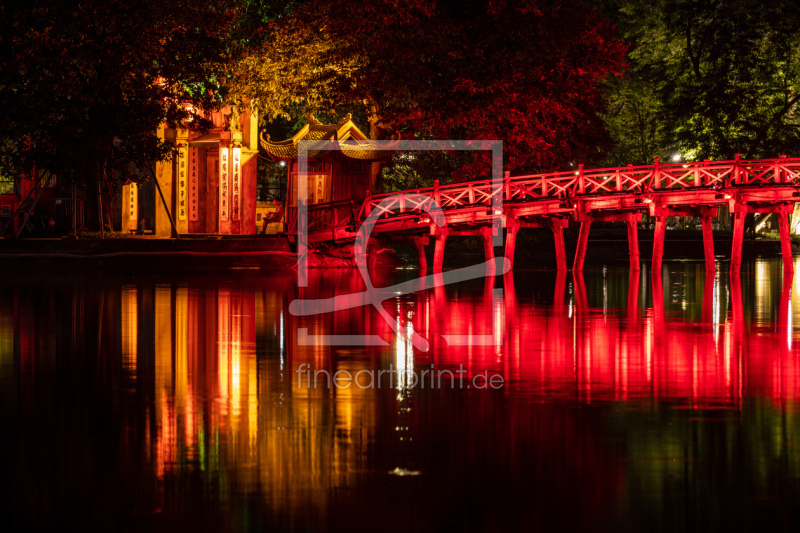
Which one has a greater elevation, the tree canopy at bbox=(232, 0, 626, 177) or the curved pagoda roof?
the tree canopy at bbox=(232, 0, 626, 177)

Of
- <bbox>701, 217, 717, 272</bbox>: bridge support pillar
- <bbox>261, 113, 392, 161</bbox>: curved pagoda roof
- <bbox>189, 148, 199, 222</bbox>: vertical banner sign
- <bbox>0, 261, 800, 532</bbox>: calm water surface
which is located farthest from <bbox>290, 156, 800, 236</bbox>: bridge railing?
<bbox>0, 261, 800, 532</bbox>: calm water surface

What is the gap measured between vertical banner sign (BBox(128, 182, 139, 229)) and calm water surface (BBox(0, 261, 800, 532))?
20.4m

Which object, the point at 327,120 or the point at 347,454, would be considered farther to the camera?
the point at 327,120

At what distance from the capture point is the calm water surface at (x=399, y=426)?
22.1 feet

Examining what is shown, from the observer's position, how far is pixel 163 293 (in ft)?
77.4

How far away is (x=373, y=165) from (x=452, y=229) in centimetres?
445

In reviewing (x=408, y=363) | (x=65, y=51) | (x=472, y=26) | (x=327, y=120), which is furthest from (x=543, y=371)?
(x=327, y=120)

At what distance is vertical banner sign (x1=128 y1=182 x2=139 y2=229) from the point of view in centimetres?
3797

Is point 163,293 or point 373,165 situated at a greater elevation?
point 373,165

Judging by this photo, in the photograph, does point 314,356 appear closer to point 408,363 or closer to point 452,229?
point 408,363

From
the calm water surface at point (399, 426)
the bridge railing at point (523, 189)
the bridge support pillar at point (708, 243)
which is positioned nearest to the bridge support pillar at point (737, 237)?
the bridge support pillar at point (708, 243)

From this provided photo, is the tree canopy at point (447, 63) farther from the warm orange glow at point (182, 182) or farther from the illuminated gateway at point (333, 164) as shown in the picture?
the warm orange glow at point (182, 182)

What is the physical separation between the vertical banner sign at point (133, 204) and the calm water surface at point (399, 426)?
2044cm

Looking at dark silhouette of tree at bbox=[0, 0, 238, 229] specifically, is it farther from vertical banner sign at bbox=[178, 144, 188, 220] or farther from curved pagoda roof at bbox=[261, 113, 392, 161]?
vertical banner sign at bbox=[178, 144, 188, 220]
